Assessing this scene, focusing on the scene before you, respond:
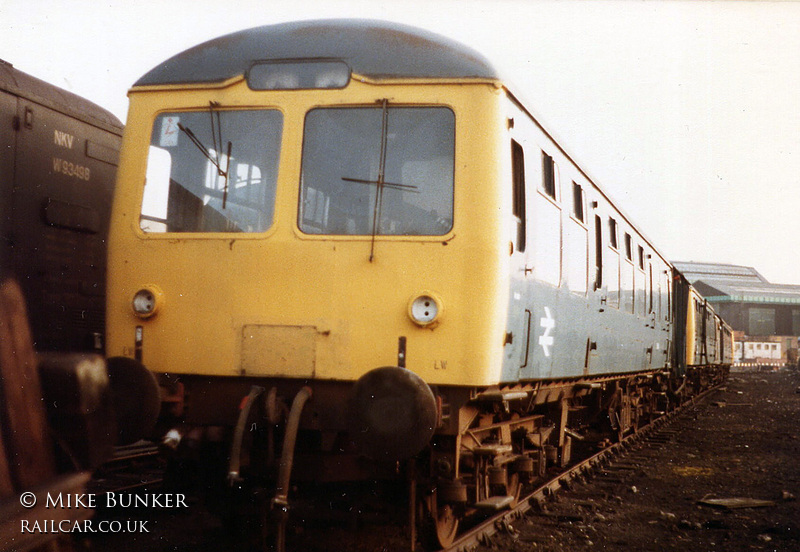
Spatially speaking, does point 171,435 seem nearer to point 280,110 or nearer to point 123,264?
point 123,264

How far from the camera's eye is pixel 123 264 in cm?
489

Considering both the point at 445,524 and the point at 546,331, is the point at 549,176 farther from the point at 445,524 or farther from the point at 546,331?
the point at 445,524

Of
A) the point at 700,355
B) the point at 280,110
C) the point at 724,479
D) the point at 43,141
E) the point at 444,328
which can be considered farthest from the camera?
the point at 700,355

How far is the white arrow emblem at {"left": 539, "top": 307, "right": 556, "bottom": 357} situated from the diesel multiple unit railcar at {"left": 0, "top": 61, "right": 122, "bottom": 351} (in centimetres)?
409

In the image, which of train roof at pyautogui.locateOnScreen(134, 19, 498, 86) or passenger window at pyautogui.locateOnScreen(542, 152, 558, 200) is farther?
passenger window at pyautogui.locateOnScreen(542, 152, 558, 200)

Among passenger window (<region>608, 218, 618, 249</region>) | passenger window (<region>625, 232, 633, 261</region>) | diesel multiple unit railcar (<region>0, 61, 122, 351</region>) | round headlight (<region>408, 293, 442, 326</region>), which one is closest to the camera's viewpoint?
round headlight (<region>408, 293, 442, 326</region>)

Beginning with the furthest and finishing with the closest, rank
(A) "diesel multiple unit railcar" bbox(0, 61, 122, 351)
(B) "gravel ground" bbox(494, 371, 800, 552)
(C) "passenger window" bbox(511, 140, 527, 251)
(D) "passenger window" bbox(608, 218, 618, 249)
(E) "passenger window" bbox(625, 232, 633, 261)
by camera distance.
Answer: (E) "passenger window" bbox(625, 232, 633, 261)
(D) "passenger window" bbox(608, 218, 618, 249)
(A) "diesel multiple unit railcar" bbox(0, 61, 122, 351)
(B) "gravel ground" bbox(494, 371, 800, 552)
(C) "passenger window" bbox(511, 140, 527, 251)

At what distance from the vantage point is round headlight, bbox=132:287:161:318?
472cm

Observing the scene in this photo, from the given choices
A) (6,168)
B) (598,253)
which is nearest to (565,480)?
(598,253)

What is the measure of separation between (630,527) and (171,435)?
12.2 ft

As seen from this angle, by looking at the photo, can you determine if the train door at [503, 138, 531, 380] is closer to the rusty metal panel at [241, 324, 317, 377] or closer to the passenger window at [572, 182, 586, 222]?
the rusty metal panel at [241, 324, 317, 377]

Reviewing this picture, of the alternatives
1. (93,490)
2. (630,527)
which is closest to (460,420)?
(630,527)

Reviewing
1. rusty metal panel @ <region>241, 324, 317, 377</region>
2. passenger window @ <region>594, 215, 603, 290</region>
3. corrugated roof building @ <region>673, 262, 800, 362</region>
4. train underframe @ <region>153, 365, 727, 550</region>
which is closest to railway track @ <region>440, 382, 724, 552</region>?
train underframe @ <region>153, 365, 727, 550</region>

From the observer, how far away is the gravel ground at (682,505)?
5730 millimetres
